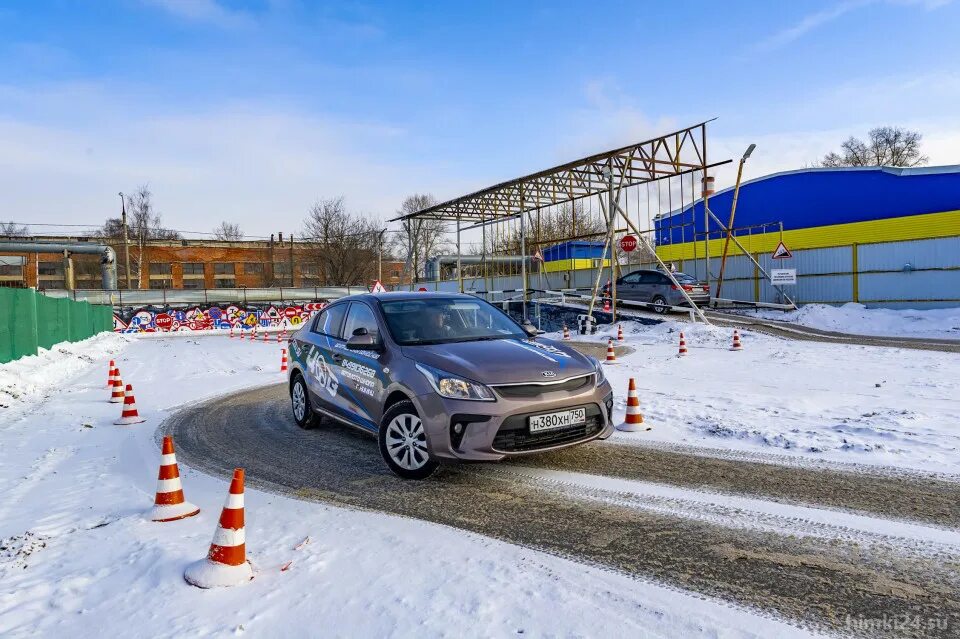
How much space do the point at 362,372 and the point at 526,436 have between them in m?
1.92

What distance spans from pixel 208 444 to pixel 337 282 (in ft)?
179

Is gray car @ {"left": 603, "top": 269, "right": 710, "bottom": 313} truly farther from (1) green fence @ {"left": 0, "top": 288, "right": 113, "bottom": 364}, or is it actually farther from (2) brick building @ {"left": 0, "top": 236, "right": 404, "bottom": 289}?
(2) brick building @ {"left": 0, "top": 236, "right": 404, "bottom": 289}

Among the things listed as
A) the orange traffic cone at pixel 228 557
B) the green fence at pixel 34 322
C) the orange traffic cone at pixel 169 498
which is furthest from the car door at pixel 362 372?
the green fence at pixel 34 322

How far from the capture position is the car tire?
22203 millimetres

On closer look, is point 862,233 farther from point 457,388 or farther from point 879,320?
point 457,388

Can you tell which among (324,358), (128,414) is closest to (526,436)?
(324,358)

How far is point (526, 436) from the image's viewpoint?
15.8 ft

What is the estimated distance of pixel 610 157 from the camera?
1809 cm

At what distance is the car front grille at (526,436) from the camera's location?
475 cm

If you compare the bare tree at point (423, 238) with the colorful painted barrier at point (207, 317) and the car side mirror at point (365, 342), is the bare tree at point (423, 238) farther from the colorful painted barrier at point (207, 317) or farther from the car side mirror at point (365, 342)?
the car side mirror at point (365, 342)

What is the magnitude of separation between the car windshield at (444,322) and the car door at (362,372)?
0.21 metres

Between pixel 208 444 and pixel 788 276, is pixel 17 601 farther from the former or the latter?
pixel 788 276

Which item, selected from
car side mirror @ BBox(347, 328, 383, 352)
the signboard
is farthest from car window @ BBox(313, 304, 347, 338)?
the signboard

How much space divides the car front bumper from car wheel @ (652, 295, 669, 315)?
17999mm
